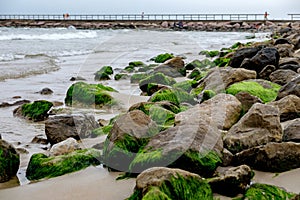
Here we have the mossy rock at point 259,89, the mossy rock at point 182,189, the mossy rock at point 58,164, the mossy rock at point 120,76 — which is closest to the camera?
the mossy rock at point 182,189

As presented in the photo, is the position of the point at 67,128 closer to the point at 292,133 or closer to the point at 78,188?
the point at 78,188

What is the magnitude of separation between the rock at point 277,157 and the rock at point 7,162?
2.19 m

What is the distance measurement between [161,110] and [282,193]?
2138 mm

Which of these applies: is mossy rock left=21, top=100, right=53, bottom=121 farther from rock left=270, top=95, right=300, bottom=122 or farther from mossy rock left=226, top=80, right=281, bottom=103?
rock left=270, top=95, right=300, bottom=122

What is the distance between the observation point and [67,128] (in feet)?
16.5

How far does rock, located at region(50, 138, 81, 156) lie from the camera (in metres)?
4.39

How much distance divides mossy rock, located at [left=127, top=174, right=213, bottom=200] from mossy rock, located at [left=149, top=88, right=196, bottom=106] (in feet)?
9.85

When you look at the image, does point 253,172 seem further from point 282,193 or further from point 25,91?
point 25,91

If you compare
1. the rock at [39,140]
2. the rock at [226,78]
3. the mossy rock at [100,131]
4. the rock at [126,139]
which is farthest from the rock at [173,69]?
the rock at [126,139]

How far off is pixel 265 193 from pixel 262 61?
15.9ft

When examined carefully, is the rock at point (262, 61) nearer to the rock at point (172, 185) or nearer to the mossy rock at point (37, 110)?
the mossy rock at point (37, 110)

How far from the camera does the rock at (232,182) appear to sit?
3.04 meters

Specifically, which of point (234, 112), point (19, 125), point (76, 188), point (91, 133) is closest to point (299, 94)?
point (234, 112)

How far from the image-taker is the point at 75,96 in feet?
24.8
